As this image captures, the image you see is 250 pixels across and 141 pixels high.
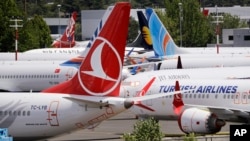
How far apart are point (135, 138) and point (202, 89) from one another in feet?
56.1

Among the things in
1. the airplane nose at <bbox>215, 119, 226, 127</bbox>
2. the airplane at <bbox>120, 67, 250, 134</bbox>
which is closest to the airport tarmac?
the airplane nose at <bbox>215, 119, 226, 127</bbox>

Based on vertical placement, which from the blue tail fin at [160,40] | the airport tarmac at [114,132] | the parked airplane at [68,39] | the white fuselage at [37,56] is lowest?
the parked airplane at [68,39]

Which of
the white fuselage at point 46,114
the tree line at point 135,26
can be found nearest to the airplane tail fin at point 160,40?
the tree line at point 135,26

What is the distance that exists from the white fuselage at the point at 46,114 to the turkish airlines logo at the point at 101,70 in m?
0.47

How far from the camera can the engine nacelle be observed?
131 feet

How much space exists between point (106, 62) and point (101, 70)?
333 mm

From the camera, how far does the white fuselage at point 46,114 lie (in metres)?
34.5

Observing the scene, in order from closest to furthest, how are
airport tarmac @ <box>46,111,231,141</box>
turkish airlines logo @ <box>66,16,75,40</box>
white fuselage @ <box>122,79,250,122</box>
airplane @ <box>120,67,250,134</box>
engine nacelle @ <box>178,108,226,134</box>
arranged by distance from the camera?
1. engine nacelle @ <box>178,108,226,134</box>
2. airplane @ <box>120,67,250,134</box>
3. airport tarmac @ <box>46,111,231,141</box>
4. white fuselage @ <box>122,79,250,122</box>
5. turkish airlines logo @ <box>66,16,75,40</box>

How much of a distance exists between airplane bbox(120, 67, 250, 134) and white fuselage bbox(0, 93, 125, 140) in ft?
20.1

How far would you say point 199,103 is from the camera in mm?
43969

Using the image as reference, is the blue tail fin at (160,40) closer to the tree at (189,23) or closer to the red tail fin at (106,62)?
the red tail fin at (106,62)

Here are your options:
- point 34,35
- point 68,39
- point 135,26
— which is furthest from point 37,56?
point 135,26

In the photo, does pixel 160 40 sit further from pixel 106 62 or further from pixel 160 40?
pixel 106 62

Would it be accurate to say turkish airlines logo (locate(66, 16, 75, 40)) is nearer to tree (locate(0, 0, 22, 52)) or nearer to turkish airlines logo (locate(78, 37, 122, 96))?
tree (locate(0, 0, 22, 52))
